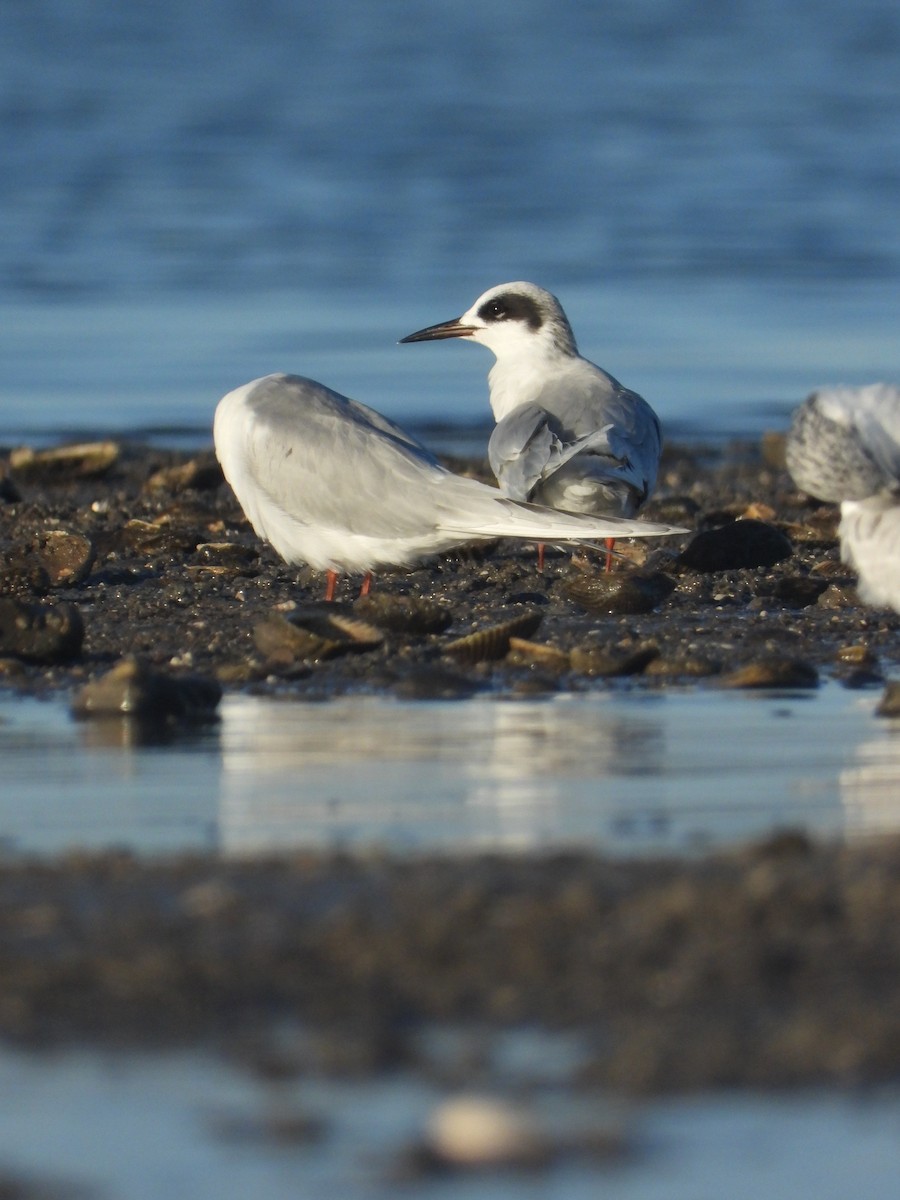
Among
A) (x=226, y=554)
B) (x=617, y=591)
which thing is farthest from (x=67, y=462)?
(x=617, y=591)

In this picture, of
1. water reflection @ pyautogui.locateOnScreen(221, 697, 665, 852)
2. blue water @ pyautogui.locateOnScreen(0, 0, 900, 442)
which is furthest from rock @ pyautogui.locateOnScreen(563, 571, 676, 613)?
blue water @ pyautogui.locateOnScreen(0, 0, 900, 442)

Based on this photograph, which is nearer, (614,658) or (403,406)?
(614,658)

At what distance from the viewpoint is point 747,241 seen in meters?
21.2

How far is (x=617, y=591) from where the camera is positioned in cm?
603

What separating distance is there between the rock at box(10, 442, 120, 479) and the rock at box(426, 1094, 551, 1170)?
749cm

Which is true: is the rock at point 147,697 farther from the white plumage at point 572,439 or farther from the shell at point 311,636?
the white plumage at point 572,439

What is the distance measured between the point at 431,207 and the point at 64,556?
18377 millimetres

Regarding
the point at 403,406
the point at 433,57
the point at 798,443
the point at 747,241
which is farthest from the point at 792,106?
the point at 798,443

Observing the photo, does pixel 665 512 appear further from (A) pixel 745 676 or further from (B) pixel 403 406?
(B) pixel 403 406

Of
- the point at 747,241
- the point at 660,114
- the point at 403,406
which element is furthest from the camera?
the point at 660,114

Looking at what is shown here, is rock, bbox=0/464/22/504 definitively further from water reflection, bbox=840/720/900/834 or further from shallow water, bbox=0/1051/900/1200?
shallow water, bbox=0/1051/900/1200

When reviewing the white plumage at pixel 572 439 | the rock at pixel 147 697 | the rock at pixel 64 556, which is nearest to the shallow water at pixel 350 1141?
the rock at pixel 147 697

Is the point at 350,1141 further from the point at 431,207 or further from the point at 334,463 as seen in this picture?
the point at 431,207

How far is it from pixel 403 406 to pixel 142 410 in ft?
5.03
